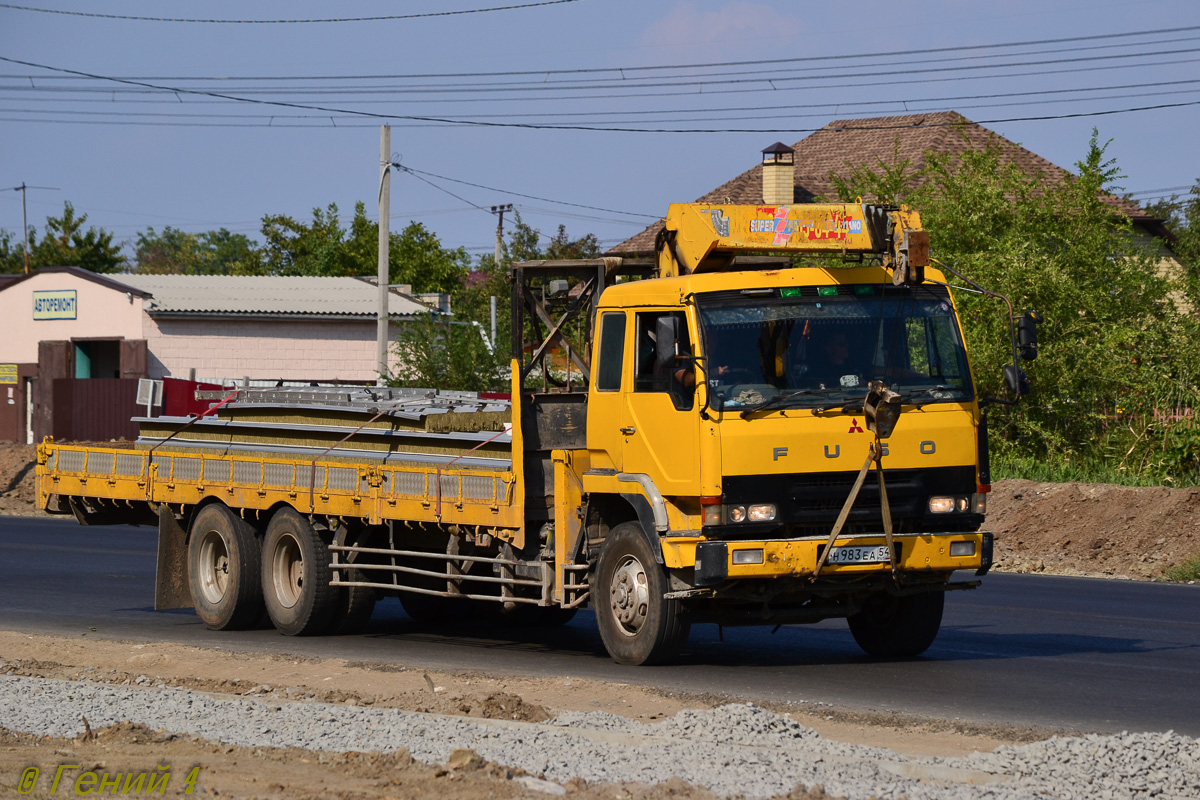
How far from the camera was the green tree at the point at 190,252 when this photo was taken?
11175 centimetres

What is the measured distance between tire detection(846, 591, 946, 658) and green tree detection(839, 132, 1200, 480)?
13.8 meters

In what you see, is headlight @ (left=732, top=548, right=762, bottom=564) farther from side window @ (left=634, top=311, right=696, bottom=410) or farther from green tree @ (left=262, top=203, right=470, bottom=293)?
green tree @ (left=262, top=203, right=470, bottom=293)

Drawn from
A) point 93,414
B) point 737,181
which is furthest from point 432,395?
point 737,181

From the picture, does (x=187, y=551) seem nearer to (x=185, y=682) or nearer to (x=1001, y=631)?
(x=185, y=682)

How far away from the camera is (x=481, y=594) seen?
11.6 metres

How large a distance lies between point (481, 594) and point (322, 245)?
205 feet

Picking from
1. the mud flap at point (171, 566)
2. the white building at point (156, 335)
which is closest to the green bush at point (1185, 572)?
the mud flap at point (171, 566)

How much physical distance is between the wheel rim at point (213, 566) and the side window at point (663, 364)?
5.19m

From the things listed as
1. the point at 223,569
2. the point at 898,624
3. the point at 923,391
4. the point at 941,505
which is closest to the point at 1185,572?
the point at 898,624

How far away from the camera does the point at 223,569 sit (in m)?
13.6

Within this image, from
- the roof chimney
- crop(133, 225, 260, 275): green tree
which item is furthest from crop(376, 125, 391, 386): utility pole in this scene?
crop(133, 225, 260, 275): green tree

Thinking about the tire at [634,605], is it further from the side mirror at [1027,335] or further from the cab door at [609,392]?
the side mirror at [1027,335]

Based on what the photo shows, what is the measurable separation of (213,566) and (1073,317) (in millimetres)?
17399

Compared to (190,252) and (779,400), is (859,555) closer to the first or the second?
(779,400)
